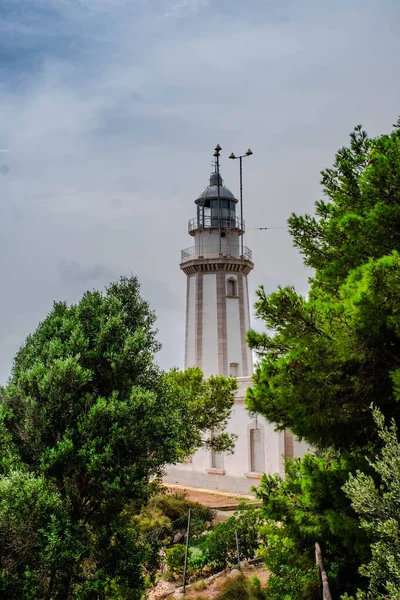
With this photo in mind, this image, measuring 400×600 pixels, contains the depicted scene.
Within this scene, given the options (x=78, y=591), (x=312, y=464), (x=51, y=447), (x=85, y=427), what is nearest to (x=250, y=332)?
(x=312, y=464)

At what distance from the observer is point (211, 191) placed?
36.6m

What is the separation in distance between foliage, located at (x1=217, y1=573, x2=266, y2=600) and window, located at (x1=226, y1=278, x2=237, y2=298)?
22.5 meters

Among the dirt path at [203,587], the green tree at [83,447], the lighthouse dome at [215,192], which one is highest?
the lighthouse dome at [215,192]

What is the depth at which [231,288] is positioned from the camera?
34688 mm

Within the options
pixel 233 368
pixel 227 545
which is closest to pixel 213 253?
pixel 233 368

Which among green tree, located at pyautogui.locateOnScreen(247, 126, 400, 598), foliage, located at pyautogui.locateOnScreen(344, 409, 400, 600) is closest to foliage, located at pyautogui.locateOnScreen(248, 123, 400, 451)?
green tree, located at pyautogui.locateOnScreen(247, 126, 400, 598)

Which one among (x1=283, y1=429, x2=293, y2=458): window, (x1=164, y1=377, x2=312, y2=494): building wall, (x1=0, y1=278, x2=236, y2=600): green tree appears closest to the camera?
(x1=0, y1=278, x2=236, y2=600): green tree

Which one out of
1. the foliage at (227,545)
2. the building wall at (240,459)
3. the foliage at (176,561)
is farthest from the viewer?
the building wall at (240,459)

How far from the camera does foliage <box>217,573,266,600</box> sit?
38.6 ft

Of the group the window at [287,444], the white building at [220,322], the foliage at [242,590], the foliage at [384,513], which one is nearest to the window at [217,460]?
the white building at [220,322]

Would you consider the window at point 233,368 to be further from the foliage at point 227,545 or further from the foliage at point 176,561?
the foliage at point 176,561

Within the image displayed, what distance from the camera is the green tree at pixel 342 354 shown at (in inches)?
323

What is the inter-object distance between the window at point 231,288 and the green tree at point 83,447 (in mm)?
20749

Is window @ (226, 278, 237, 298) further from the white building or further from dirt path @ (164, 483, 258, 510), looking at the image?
dirt path @ (164, 483, 258, 510)
